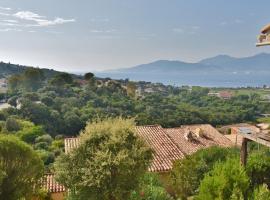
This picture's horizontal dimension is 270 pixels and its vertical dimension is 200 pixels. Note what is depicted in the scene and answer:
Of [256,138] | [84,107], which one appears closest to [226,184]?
[256,138]

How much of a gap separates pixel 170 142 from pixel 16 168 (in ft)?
38.3

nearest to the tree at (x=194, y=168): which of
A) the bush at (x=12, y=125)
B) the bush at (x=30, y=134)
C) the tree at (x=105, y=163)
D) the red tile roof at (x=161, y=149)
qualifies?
the red tile roof at (x=161, y=149)

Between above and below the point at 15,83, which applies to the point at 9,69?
above

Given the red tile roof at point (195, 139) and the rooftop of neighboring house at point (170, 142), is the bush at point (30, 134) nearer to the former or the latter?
the red tile roof at point (195, 139)

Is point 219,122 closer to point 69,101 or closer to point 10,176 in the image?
point 69,101

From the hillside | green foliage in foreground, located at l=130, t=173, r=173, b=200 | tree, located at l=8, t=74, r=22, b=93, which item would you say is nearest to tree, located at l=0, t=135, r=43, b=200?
green foliage in foreground, located at l=130, t=173, r=173, b=200

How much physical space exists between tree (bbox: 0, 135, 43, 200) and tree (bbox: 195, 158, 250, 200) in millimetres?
6421

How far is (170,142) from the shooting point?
2341 centimetres

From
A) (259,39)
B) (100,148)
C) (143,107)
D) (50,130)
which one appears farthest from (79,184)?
(143,107)

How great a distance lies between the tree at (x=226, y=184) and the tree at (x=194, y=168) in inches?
189

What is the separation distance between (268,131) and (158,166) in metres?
10.5

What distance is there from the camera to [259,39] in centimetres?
872

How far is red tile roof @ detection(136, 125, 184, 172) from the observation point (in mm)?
20297

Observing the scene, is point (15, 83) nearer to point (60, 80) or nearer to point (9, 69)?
point (60, 80)
